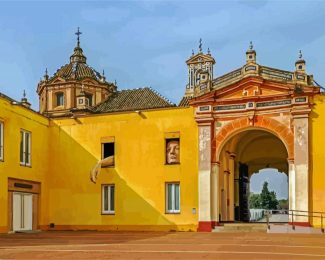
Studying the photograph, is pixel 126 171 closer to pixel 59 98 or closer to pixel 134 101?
pixel 134 101

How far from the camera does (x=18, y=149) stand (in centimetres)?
2959

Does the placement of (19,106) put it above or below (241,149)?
above

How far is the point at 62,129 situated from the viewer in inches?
1312

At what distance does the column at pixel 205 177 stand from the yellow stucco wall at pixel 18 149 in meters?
9.49

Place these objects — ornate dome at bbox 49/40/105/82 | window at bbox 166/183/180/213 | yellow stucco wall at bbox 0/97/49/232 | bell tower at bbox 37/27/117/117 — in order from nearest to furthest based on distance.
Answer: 1. yellow stucco wall at bbox 0/97/49/232
2. window at bbox 166/183/180/213
3. bell tower at bbox 37/27/117/117
4. ornate dome at bbox 49/40/105/82

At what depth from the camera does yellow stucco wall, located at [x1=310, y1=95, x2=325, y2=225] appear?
26.8m

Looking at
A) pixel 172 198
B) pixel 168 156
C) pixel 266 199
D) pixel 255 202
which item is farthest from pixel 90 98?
pixel 255 202

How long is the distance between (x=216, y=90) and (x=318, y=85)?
5285 millimetres

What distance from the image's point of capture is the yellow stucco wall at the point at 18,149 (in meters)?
27.9

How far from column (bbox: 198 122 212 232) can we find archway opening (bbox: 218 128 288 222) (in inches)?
43.1

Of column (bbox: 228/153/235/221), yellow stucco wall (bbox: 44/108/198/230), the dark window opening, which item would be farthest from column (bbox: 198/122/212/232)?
the dark window opening

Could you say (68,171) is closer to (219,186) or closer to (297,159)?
(219,186)

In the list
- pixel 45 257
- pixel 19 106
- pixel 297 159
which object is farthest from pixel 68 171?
pixel 45 257

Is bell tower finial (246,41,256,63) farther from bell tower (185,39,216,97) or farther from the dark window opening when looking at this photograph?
bell tower (185,39,216,97)
